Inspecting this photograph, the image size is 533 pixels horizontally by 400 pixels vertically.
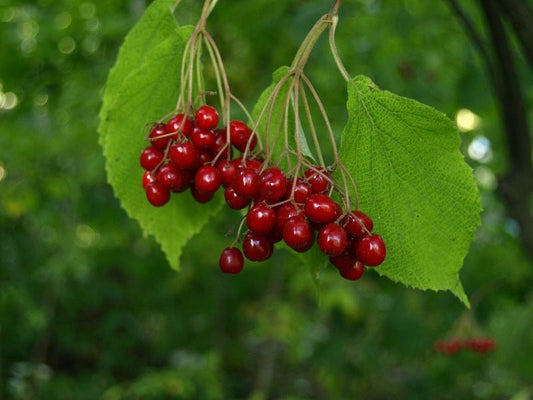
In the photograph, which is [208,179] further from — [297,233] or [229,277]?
[229,277]

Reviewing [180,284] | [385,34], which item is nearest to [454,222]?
[385,34]

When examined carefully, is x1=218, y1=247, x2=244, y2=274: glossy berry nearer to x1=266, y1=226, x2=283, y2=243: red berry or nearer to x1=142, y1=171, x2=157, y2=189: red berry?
x1=266, y1=226, x2=283, y2=243: red berry

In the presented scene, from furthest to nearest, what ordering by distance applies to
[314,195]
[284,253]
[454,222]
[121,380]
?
[121,380], [284,253], [454,222], [314,195]

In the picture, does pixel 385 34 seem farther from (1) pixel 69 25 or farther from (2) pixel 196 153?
(2) pixel 196 153

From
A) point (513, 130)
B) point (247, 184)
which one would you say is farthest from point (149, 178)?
point (513, 130)

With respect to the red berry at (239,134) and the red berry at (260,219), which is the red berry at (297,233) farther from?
the red berry at (239,134)
